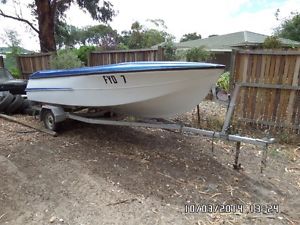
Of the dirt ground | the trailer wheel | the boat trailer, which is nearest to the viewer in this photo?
the dirt ground

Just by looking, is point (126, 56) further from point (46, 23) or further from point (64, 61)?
point (46, 23)

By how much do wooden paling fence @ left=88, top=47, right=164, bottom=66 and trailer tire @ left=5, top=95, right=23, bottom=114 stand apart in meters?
2.45

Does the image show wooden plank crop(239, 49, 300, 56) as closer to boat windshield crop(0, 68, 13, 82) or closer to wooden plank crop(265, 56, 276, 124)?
wooden plank crop(265, 56, 276, 124)

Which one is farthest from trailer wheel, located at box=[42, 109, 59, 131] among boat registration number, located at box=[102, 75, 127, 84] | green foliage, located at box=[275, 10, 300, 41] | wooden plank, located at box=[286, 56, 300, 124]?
green foliage, located at box=[275, 10, 300, 41]

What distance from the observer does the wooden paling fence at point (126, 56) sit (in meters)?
7.03

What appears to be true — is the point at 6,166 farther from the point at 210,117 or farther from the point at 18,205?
the point at 210,117

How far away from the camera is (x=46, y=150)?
4.40 meters

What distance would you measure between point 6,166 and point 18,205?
1.01m

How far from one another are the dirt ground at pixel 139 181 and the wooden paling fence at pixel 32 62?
208 inches

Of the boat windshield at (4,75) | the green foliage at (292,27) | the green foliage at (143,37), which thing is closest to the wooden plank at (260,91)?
the boat windshield at (4,75)

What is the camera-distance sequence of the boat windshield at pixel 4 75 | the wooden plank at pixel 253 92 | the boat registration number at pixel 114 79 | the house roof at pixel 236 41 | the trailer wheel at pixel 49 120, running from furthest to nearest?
the house roof at pixel 236 41
the boat windshield at pixel 4 75
the wooden plank at pixel 253 92
the trailer wheel at pixel 49 120
the boat registration number at pixel 114 79

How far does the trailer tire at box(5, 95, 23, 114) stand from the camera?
6766 mm

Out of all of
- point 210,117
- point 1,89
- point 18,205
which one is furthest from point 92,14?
point 18,205

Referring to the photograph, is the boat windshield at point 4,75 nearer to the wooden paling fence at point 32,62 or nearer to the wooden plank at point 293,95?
the wooden paling fence at point 32,62
